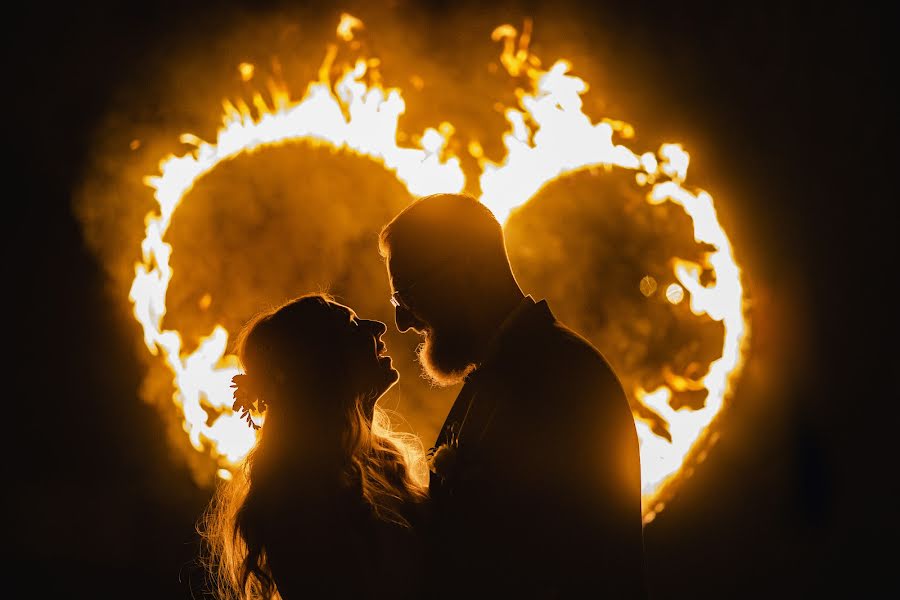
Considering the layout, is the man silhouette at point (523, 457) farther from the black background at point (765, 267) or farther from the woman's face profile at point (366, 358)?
the black background at point (765, 267)

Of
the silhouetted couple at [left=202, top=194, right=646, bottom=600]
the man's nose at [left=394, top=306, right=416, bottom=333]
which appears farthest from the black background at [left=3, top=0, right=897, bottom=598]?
the man's nose at [left=394, top=306, right=416, bottom=333]

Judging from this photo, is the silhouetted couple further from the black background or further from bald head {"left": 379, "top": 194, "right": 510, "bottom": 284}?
the black background

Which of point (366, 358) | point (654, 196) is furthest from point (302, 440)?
point (654, 196)

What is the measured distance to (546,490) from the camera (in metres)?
1.51

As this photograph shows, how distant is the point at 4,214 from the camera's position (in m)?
3.60

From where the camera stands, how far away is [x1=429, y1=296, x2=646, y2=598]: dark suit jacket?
1491mm

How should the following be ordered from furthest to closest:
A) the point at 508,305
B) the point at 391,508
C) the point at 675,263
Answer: the point at 675,263, the point at 508,305, the point at 391,508

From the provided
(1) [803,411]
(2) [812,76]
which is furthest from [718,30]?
(1) [803,411]

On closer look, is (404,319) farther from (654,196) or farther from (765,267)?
(765,267)

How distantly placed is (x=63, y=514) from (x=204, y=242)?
1437 millimetres

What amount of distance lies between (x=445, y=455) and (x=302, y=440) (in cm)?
36

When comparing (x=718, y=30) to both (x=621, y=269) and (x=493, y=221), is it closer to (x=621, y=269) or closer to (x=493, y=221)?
(x=621, y=269)

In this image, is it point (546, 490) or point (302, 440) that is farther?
point (302, 440)

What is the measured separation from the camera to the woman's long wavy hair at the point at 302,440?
177 centimetres
